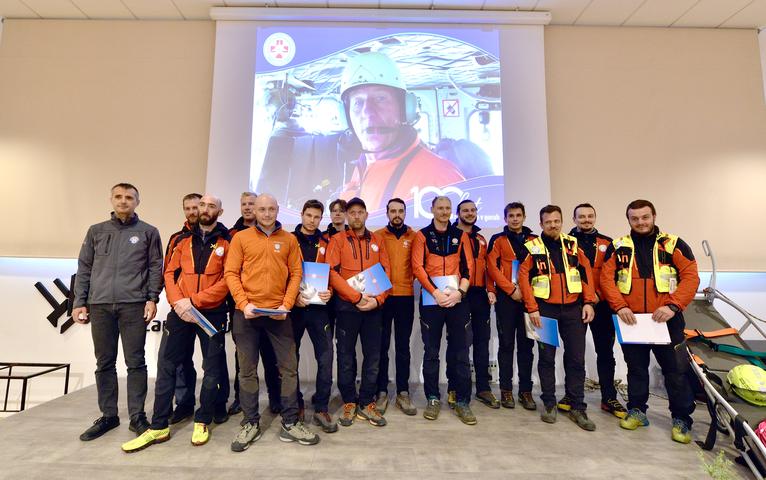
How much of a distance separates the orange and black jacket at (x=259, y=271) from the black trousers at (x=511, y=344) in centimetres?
186

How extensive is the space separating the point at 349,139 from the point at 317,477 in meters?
3.41

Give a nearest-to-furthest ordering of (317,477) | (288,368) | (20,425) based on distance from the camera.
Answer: (317,477), (288,368), (20,425)

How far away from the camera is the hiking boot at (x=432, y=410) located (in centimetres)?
282

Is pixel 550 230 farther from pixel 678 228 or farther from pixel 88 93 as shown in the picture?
pixel 88 93

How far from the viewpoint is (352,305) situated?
2801 mm

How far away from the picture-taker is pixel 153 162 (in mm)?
4496

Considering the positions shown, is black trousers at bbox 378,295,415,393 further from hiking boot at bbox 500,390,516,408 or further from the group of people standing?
hiking boot at bbox 500,390,516,408

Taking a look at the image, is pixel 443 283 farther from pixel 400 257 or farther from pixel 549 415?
pixel 549 415

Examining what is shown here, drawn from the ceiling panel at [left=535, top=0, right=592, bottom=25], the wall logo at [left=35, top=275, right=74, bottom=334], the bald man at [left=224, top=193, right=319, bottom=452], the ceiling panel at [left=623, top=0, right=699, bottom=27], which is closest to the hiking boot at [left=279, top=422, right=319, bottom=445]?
the bald man at [left=224, top=193, right=319, bottom=452]

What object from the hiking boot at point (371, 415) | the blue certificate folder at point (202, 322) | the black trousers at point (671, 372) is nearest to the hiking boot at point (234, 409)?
the blue certificate folder at point (202, 322)

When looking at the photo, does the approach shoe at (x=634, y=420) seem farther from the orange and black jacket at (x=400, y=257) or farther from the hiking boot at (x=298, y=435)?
the hiking boot at (x=298, y=435)

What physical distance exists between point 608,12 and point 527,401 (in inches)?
192

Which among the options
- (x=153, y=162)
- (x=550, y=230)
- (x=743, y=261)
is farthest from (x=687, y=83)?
(x=153, y=162)

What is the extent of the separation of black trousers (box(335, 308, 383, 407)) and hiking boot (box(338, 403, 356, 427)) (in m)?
0.04
